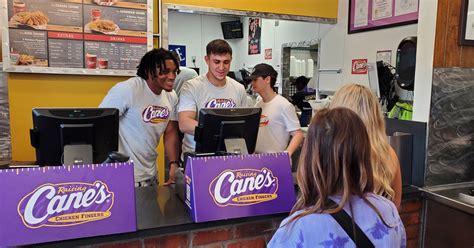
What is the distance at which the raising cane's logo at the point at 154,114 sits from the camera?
233 centimetres

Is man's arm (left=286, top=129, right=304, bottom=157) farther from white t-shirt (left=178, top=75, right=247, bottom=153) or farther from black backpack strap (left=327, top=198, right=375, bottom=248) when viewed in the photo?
black backpack strap (left=327, top=198, right=375, bottom=248)

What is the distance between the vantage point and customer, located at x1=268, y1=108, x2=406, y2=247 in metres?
0.99

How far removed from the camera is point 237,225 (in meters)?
1.63

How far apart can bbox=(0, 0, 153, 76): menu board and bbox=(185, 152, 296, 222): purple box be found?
216 centimetres

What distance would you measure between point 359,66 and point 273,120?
231cm

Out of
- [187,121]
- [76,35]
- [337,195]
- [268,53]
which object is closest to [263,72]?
[187,121]

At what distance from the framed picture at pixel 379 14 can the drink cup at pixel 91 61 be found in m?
2.95

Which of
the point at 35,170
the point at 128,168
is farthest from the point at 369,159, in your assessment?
the point at 35,170

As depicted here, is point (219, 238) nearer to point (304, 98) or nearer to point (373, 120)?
point (373, 120)

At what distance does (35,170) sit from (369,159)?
3.56 ft

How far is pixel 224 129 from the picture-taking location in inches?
71.4

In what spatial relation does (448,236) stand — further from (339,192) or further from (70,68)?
(70,68)

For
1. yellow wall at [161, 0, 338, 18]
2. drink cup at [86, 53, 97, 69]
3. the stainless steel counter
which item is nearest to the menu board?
drink cup at [86, 53, 97, 69]

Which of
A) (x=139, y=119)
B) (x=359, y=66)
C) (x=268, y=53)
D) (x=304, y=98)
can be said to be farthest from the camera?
(x=268, y=53)
